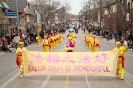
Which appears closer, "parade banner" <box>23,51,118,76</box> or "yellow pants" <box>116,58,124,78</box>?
"yellow pants" <box>116,58,124,78</box>

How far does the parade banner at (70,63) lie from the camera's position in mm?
13844

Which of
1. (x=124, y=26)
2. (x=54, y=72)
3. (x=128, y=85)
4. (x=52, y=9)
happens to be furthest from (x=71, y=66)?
(x=52, y=9)

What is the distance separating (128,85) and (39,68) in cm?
395

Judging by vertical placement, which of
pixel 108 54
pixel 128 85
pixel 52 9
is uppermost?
pixel 52 9

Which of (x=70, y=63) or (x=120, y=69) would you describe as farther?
(x=70, y=63)

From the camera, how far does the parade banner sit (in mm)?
13844

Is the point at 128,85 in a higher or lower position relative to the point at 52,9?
lower

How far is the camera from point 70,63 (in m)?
14.0

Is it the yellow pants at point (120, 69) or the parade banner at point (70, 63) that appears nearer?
the yellow pants at point (120, 69)

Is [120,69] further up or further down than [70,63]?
further down

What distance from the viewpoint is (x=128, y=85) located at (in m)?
12.5

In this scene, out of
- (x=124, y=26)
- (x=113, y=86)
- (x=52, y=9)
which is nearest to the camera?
(x=113, y=86)

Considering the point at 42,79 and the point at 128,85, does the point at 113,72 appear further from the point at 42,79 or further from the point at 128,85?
the point at 42,79

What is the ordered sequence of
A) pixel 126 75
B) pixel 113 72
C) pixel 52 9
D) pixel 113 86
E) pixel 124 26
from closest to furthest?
pixel 113 86 → pixel 113 72 → pixel 126 75 → pixel 124 26 → pixel 52 9
